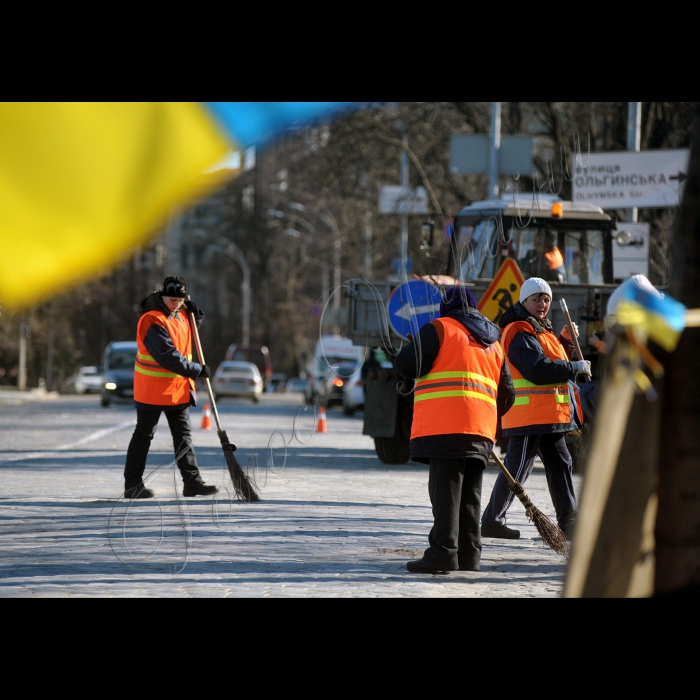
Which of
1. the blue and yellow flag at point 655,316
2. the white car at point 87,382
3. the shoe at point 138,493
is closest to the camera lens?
the blue and yellow flag at point 655,316

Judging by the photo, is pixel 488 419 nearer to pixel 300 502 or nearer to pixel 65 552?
pixel 65 552

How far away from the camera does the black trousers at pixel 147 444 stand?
11.2m

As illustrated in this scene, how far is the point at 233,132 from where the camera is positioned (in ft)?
22.3

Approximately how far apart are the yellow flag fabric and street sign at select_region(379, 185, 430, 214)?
24703 millimetres

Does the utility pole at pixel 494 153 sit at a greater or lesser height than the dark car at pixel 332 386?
greater

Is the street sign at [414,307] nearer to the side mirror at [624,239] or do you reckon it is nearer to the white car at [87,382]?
the side mirror at [624,239]

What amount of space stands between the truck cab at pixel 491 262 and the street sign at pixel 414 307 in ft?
4.99

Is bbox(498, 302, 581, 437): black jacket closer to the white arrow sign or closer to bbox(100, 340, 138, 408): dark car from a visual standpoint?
the white arrow sign

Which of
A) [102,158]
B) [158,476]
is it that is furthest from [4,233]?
[158,476]

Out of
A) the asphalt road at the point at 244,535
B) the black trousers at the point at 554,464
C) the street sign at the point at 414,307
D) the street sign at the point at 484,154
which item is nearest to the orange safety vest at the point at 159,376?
the asphalt road at the point at 244,535

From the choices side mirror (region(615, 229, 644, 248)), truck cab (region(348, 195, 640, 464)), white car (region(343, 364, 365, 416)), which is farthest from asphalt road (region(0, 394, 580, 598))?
white car (region(343, 364, 365, 416))
